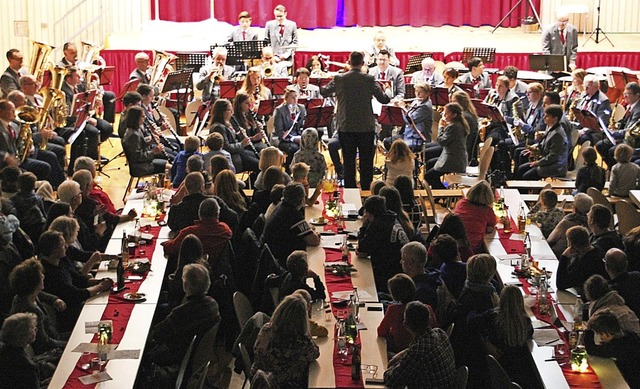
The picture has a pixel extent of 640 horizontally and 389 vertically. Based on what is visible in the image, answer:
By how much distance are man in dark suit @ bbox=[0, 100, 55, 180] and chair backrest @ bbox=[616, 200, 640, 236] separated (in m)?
5.79

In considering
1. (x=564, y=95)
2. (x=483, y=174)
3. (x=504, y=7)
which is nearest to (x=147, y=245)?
(x=483, y=174)

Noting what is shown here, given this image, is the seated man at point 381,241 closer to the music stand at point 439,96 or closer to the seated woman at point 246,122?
the seated woman at point 246,122

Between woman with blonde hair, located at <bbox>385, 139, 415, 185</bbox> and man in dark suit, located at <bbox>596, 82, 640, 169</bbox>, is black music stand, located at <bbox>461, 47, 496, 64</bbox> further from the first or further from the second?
woman with blonde hair, located at <bbox>385, 139, 415, 185</bbox>

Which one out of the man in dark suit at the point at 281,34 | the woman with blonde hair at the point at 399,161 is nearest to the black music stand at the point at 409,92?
the man in dark suit at the point at 281,34

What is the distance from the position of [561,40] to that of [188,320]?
41.2ft

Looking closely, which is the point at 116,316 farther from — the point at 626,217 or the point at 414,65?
the point at 414,65

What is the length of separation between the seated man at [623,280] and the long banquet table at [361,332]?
1.62 m

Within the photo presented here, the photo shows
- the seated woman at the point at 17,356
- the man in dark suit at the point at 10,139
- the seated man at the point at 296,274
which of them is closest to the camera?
the seated woman at the point at 17,356

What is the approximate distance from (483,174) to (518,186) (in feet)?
Result: 1.36

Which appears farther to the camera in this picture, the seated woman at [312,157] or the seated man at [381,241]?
the seated woman at [312,157]

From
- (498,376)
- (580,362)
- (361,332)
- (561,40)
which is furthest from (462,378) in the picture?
(561,40)

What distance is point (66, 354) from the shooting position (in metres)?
6.54

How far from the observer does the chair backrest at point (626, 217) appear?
9.52 m

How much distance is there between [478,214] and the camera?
902 centimetres
